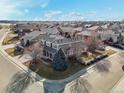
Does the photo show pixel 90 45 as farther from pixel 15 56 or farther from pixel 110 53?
pixel 15 56

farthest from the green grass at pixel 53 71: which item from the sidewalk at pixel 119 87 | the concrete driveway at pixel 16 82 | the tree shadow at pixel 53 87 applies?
the sidewalk at pixel 119 87

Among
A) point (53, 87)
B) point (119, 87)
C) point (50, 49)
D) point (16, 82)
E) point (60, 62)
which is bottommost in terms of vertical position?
point (53, 87)

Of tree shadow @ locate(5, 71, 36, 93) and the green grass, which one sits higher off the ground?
tree shadow @ locate(5, 71, 36, 93)

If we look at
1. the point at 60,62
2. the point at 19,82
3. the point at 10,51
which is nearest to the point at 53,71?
the point at 60,62

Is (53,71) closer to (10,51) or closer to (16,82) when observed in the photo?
(16,82)

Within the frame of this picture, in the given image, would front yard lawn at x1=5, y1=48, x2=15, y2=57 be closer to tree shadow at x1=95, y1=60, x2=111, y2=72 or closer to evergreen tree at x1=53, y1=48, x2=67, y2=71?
evergreen tree at x1=53, y1=48, x2=67, y2=71

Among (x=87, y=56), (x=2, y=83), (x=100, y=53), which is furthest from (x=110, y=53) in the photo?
(x=2, y=83)

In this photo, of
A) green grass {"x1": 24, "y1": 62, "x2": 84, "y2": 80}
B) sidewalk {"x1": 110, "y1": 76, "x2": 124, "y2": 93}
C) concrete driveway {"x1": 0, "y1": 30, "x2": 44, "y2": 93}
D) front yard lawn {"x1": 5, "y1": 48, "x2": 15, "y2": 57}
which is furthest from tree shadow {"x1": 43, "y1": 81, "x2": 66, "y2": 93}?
front yard lawn {"x1": 5, "y1": 48, "x2": 15, "y2": 57}
